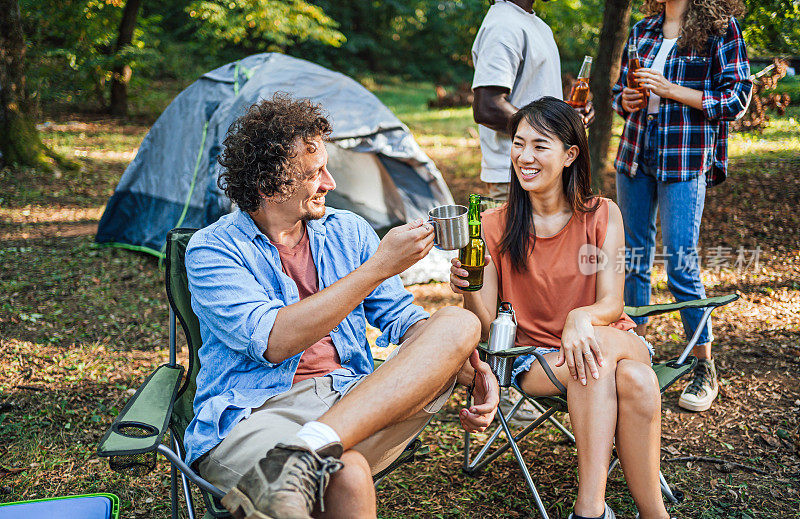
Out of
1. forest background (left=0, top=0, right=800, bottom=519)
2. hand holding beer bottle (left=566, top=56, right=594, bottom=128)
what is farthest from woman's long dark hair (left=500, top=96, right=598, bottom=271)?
forest background (left=0, top=0, right=800, bottom=519)

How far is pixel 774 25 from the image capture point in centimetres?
442

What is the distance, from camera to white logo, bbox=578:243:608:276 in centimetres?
237

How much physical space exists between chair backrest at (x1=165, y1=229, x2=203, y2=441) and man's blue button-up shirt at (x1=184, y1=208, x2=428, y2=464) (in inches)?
6.9

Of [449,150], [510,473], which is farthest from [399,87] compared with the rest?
[510,473]

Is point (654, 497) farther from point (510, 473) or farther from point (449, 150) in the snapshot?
point (449, 150)

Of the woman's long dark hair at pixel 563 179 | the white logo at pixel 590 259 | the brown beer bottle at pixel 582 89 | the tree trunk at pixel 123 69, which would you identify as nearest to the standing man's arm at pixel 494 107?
the brown beer bottle at pixel 582 89

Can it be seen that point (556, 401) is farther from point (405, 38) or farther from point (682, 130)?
point (405, 38)

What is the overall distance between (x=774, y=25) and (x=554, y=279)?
10.7 ft

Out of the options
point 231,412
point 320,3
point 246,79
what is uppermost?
point 320,3

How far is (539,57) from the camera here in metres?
2.97

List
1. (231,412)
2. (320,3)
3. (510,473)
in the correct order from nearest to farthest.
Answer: (231,412) < (510,473) < (320,3)

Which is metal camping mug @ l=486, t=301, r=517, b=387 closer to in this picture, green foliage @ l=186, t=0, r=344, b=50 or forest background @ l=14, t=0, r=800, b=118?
forest background @ l=14, t=0, r=800, b=118

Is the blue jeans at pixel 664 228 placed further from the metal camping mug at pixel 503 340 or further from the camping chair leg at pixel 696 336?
the metal camping mug at pixel 503 340

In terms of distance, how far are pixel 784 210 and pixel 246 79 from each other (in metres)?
4.44
